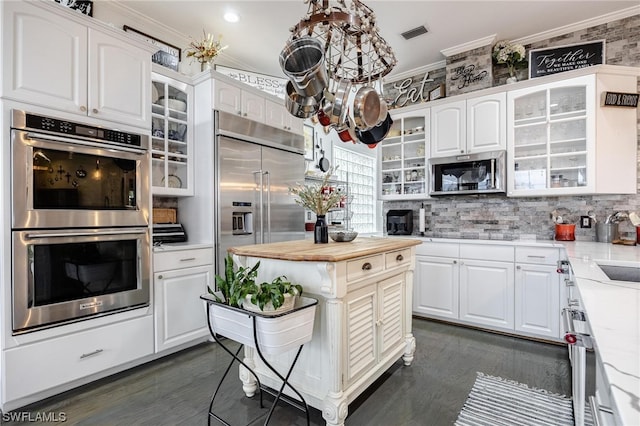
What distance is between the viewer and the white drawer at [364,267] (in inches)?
71.4

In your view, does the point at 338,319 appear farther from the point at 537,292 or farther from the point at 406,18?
the point at 406,18

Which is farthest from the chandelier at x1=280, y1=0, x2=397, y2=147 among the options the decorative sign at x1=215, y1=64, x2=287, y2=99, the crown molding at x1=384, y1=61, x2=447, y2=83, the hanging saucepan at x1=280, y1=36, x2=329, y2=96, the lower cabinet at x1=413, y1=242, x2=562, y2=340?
the crown molding at x1=384, y1=61, x2=447, y2=83

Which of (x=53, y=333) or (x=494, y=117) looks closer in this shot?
(x=53, y=333)

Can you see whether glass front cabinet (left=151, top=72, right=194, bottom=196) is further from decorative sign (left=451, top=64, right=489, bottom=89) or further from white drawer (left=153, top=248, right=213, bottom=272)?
decorative sign (left=451, top=64, right=489, bottom=89)

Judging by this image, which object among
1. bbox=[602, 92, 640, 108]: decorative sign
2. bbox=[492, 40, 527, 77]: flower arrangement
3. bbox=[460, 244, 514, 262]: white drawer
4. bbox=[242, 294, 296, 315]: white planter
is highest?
bbox=[492, 40, 527, 77]: flower arrangement

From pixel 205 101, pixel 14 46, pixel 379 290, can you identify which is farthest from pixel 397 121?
pixel 14 46

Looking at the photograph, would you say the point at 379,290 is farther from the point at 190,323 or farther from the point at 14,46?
the point at 14,46

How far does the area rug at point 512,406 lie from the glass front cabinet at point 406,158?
7.53 ft

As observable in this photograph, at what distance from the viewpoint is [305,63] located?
187 centimetres

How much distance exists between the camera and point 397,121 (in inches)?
165

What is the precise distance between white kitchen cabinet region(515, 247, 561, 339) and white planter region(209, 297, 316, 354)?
7.71ft

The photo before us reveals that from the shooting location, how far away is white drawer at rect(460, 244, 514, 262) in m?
3.10

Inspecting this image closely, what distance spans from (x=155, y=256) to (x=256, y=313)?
1447 millimetres

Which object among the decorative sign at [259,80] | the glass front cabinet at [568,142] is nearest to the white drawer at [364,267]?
the glass front cabinet at [568,142]
